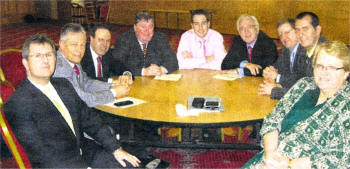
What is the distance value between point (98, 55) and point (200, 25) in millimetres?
1307

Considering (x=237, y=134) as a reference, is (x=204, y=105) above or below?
above

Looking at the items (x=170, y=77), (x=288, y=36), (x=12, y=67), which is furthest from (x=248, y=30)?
(x=12, y=67)

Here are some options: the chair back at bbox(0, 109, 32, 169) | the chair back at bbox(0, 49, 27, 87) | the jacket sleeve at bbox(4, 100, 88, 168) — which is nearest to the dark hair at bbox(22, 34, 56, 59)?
the jacket sleeve at bbox(4, 100, 88, 168)

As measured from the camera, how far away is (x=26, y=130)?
1.89 meters

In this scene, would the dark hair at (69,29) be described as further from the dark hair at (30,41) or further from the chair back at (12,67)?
the dark hair at (30,41)

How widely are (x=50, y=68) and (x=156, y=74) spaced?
1.62 m

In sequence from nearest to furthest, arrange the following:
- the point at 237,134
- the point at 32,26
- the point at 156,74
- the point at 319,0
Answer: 1. the point at 156,74
2. the point at 237,134
3. the point at 319,0
4. the point at 32,26

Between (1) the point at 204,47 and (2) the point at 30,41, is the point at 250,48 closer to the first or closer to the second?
(1) the point at 204,47

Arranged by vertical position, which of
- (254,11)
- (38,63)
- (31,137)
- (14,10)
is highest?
(14,10)

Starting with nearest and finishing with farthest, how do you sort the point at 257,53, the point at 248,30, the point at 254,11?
1. the point at 248,30
2. the point at 257,53
3. the point at 254,11

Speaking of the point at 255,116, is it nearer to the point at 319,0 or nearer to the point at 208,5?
the point at 319,0

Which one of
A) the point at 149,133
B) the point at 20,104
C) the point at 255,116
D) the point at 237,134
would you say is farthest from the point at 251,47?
the point at 20,104

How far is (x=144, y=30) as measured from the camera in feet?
13.1

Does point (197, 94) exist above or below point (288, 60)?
Result: below
